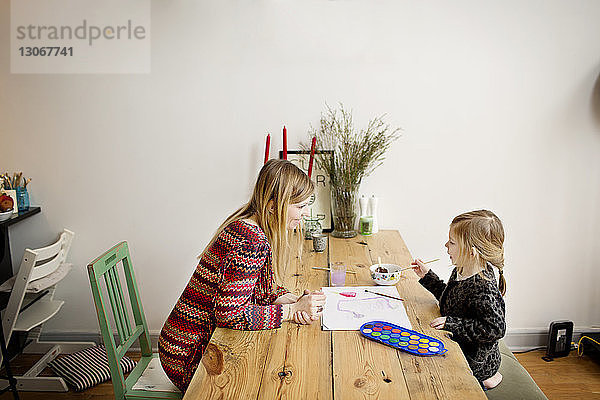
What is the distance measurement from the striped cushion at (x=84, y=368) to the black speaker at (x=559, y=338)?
2.24 metres

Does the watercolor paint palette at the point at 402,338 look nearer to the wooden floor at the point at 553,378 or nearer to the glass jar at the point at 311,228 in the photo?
the glass jar at the point at 311,228

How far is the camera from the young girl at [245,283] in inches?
73.0

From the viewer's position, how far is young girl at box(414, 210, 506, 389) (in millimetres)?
1961

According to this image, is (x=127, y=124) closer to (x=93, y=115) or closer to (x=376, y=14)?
(x=93, y=115)

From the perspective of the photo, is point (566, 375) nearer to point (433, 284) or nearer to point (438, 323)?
point (433, 284)

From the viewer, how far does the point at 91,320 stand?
11.4ft

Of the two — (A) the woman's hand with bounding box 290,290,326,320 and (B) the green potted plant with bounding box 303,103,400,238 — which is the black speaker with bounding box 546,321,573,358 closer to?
(B) the green potted plant with bounding box 303,103,400,238

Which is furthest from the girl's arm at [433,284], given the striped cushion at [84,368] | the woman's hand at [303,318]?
the striped cushion at [84,368]

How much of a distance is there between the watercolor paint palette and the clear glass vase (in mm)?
1178

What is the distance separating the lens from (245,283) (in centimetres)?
185

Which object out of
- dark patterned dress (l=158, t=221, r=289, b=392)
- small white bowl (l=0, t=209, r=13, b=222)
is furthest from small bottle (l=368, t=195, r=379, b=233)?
small white bowl (l=0, t=209, r=13, b=222)

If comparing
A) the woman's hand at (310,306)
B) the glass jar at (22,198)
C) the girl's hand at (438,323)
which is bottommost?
the girl's hand at (438,323)

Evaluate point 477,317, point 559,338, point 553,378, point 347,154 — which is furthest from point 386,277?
point 559,338

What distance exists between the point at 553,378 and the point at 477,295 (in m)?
1.48
